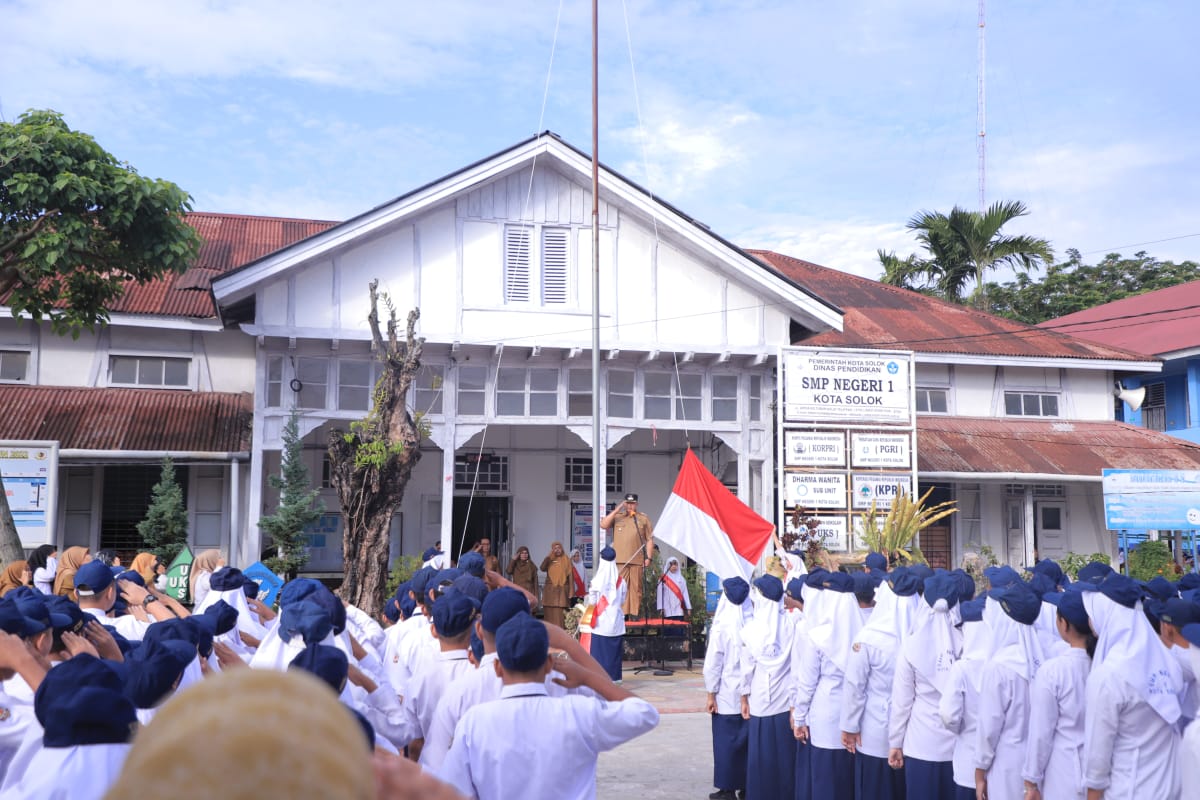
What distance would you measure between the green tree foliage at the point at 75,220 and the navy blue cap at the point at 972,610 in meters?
11.7

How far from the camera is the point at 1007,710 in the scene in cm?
602

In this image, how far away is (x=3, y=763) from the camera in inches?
173

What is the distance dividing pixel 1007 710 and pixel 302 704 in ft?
18.8

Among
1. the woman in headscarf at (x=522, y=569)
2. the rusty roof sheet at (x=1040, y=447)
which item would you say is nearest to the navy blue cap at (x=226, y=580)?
the woman in headscarf at (x=522, y=569)

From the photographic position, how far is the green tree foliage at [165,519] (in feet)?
54.1

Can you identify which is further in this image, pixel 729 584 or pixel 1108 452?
pixel 1108 452

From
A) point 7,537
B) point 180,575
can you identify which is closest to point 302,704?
point 7,537

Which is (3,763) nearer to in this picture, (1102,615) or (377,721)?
(377,721)

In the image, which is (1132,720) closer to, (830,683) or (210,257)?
(830,683)

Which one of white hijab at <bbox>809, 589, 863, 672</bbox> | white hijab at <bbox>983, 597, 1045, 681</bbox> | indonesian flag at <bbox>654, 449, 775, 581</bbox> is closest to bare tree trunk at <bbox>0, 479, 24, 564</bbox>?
indonesian flag at <bbox>654, 449, 775, 581</bbox>

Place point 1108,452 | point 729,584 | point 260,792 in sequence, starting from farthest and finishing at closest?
point 1108,452, point 729,584, point 260,792

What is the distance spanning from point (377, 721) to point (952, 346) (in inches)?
760

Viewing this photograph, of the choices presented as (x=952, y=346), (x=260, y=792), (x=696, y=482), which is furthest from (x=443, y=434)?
(x=260, y=792)

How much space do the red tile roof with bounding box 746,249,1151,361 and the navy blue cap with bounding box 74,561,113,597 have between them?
1640 centimetres
